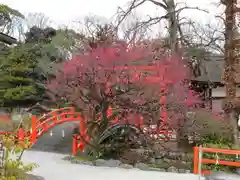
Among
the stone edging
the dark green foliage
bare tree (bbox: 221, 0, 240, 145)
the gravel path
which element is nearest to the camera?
the gravel path

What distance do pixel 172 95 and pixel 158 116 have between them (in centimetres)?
129

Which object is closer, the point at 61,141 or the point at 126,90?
the point at 126,90

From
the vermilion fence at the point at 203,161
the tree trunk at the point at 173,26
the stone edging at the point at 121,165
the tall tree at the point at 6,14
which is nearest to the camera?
the vermilion fence at the point at 203,161

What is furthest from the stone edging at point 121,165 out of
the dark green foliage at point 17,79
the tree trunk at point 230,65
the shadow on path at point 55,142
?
the dark green foliage at point 17,79

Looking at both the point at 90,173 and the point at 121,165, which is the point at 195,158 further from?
the point at 90,173

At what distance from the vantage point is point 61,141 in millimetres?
13766

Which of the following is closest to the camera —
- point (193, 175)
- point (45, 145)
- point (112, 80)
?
point (193, 175)

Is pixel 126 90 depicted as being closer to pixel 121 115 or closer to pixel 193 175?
pixel 121 115

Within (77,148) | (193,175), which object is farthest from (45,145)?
(193,175)

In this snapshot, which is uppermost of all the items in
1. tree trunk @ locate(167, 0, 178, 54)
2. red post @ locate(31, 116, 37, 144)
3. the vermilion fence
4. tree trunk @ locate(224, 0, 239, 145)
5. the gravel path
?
tree trunk @ locate(167, 0, 178, 54)

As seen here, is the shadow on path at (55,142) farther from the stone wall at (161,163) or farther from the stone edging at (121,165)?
the stone edging at (121,165)

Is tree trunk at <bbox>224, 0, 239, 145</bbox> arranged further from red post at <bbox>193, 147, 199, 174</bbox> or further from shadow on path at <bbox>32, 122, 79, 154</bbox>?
shadow on path at <bbox>32, 122, 79, 154</bbox>

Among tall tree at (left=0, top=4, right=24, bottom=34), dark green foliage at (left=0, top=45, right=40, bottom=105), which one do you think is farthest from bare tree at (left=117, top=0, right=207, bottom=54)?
dark green foliage at (left=0, top=45, right=40, bottom=105)

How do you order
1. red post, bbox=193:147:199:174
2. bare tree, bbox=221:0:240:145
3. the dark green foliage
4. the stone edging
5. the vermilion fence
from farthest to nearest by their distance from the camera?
the dark green foliage
bare tree, bbox=221:0:240:145
the stone edging
red post, bbox=193:147:199:174
the vermilion fence
